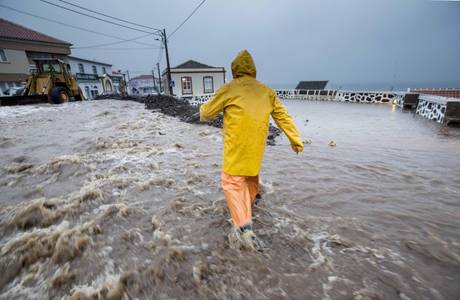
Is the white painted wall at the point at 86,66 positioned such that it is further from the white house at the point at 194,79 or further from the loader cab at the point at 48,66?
the loader cab at the point at 48,66

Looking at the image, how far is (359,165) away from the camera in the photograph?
15.1 feet

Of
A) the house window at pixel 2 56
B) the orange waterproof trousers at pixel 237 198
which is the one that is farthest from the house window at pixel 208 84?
the orange waterproof trousers at pixel 237 198

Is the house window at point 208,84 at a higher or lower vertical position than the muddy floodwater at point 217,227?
higher

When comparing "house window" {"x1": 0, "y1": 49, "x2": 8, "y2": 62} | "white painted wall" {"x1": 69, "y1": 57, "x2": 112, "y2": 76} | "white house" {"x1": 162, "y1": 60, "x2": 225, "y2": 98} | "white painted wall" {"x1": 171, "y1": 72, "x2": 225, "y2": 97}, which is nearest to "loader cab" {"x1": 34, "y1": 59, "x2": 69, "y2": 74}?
"house window" {"x1": 0, "y1": 49, "x2": 8, "y2": 62}

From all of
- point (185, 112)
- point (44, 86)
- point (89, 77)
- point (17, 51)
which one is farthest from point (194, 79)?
point (89, 77)

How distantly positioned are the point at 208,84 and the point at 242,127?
27795mm

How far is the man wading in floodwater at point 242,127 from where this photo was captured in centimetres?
219

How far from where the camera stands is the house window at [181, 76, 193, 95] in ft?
89.6

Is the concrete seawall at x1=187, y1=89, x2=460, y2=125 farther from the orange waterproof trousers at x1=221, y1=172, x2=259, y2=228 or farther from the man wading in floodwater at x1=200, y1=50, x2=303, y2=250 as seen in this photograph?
the orange waterproof trousers at x1=221, y1=172, x2=259, y2=228

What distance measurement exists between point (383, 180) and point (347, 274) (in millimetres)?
2594

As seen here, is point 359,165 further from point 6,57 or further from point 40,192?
point 6,57

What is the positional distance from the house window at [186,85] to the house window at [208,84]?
1.83m

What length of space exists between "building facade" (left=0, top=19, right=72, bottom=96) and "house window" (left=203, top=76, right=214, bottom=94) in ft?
57.5

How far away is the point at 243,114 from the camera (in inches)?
85.2
